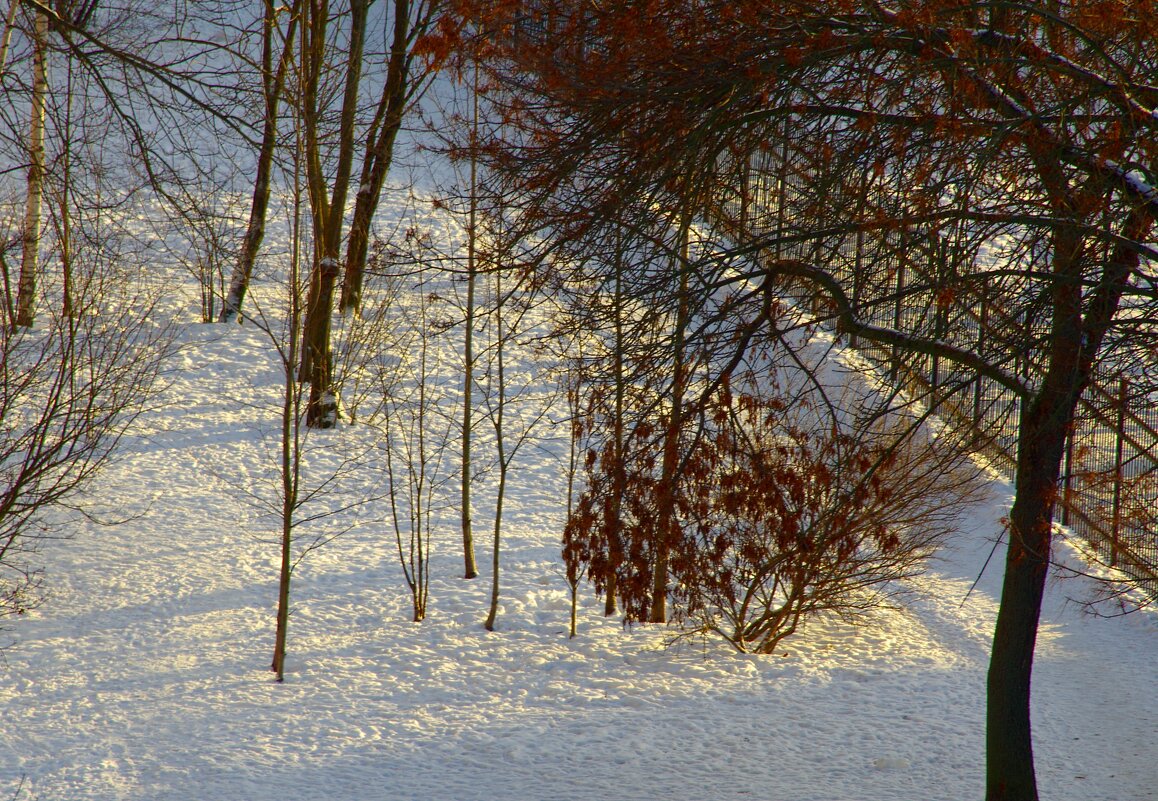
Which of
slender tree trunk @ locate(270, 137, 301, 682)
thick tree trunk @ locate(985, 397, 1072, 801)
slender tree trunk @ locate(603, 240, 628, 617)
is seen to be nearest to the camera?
slender tree trunk @ locate(603, 240, 628, 617)

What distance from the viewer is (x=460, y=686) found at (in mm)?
10750

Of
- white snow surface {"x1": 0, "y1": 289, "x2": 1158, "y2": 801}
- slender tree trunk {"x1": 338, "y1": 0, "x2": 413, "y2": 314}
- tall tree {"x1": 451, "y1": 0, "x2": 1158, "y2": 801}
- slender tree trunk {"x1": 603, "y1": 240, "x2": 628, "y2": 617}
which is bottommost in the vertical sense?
white snow surface {"x1": 0, "y1": 289, "x2": 1158, "y2": 801}

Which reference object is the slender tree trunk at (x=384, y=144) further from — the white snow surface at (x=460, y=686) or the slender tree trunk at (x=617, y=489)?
the slender tree trunk at (x=617, y=489)

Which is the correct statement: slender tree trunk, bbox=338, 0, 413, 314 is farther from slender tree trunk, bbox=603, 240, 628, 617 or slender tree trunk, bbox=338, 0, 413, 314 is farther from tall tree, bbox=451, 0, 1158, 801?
slender tree trunk, bbox=603, 240, 628, 617

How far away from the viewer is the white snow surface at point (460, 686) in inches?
346

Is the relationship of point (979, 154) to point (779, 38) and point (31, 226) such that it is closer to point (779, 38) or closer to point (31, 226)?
point (779, 38)

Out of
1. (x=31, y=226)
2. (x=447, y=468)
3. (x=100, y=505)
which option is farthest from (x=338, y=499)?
(x=31, y=226)

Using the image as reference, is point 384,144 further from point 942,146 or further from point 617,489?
point 942,146

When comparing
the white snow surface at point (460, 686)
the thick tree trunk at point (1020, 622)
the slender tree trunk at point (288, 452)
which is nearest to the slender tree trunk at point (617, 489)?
the thick tree trunk at point (1020, 622)

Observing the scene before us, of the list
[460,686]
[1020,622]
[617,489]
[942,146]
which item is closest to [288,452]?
[460,686]

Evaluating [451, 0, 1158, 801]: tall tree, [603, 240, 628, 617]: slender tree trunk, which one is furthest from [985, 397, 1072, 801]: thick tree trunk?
[603, 240, 628, 617]: slender tree trunk

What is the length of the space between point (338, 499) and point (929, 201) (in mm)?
11308

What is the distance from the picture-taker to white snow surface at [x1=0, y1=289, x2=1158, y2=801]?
28.8 ft

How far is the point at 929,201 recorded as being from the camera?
205 inches
